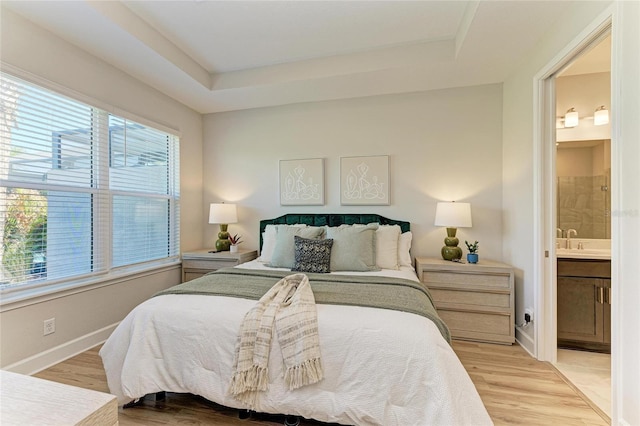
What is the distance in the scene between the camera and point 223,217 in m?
3.71

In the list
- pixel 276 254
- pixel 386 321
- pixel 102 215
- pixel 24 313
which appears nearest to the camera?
pixel 386 321

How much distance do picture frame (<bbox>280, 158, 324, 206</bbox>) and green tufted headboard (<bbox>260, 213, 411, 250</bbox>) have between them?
0.17 m

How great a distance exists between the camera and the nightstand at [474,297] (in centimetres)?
273

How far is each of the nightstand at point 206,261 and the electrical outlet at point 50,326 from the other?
1366 mm

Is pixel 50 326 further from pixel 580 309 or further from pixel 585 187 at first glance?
pixel 585 187

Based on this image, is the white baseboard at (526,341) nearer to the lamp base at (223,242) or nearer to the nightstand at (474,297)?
the nightstand at (474,297)

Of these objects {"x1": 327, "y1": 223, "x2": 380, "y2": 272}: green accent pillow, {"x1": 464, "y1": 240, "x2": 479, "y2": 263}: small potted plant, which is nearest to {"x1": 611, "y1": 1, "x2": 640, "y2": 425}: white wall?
{"x1": 464, "y1": 240, "x2": 479, "y2": 263}: small potted plant

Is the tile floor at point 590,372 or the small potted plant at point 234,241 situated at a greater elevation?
the small potted plant at point 234,241

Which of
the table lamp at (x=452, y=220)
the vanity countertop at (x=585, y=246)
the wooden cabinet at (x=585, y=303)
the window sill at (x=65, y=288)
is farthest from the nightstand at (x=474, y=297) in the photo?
the window sill at (x=65, y=288)

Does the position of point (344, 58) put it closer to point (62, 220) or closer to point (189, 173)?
point (189, 173)

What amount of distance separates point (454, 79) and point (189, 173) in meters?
3.40

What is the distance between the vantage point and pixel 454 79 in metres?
3.09

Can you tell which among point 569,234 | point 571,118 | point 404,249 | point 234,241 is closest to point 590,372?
point 569,234

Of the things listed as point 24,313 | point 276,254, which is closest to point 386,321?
point 276,254
